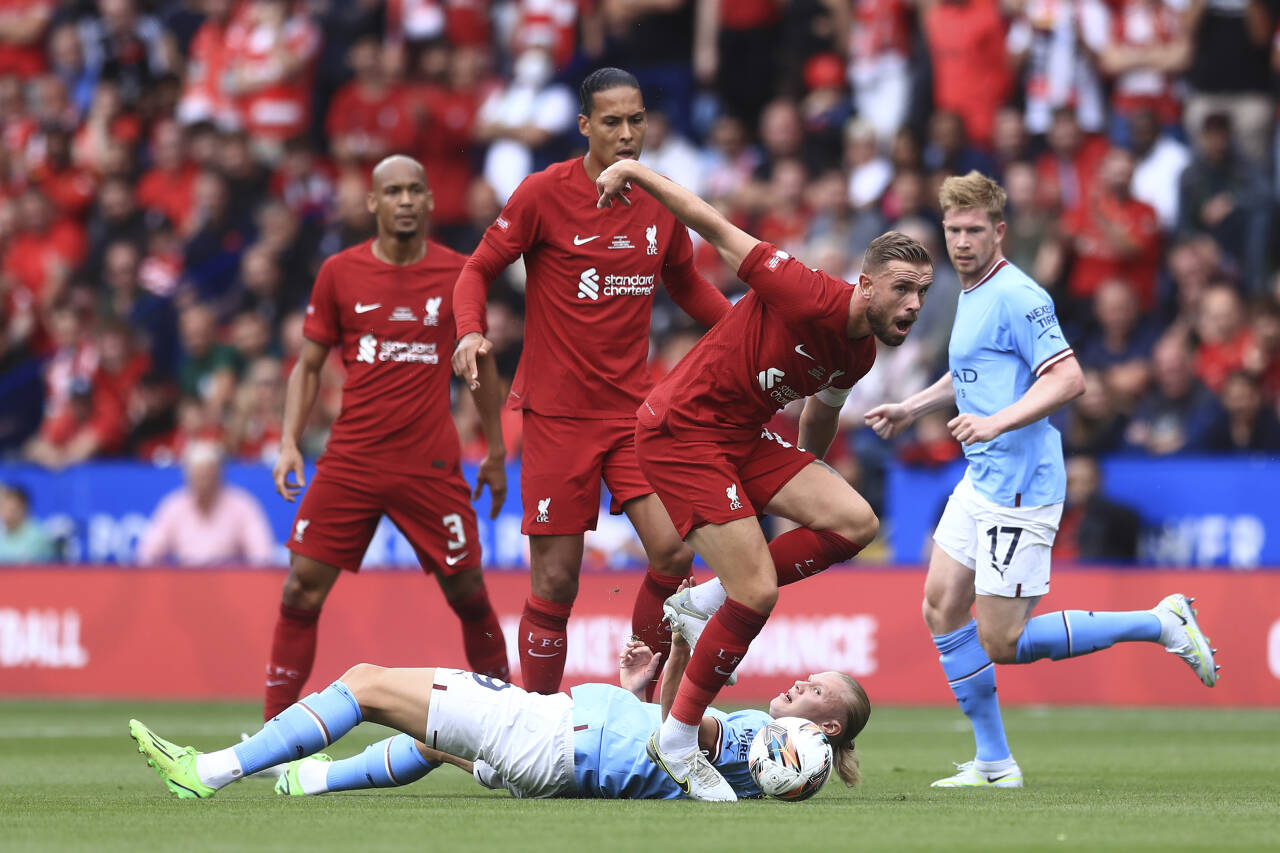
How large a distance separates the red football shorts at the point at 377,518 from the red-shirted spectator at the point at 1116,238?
23.5ft

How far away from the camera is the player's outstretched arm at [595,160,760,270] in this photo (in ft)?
24.0

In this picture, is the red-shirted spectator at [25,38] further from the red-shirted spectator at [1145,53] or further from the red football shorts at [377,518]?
the red football shorts at [377,518]

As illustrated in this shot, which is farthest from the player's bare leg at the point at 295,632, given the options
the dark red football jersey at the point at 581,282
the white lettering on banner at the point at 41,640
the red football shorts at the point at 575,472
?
the white lettering on banner at the point at 41,640

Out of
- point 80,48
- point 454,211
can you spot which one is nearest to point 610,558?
point 454,211

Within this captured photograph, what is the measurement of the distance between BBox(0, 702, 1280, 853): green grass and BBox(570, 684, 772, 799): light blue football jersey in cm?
13

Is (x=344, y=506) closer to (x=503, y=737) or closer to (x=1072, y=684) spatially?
(x=503, y=737)

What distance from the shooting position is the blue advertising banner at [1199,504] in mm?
13180

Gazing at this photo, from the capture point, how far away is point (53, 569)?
14781 mm

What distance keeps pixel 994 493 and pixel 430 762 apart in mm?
2851

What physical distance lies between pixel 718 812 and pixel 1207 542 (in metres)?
7.47

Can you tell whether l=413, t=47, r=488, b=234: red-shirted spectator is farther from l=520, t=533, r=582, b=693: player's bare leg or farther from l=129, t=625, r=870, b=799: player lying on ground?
l=129, t=625, r=870, b=799: player lying on ground

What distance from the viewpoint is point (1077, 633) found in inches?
341

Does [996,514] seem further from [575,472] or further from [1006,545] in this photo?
[575,472]

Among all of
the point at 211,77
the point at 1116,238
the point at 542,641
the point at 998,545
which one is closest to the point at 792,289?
the point at 998,545
